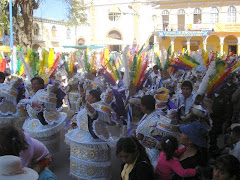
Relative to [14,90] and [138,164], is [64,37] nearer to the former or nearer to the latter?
[14,90]

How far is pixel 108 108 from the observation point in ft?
11.3

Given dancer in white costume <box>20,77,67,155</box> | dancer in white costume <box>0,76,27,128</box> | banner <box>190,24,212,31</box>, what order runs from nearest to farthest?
dancer in white costume <box>20,77,67,155</box> → dancer in white costume <box>0,76,27,128</box> → banner <box>190,24,212,31</box>

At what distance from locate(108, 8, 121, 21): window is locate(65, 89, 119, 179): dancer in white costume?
3079cm

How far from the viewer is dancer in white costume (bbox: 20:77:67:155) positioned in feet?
13.4

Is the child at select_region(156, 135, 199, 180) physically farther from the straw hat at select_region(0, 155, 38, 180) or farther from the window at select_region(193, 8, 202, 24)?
the window at select_region(193, 8, 202, 24)

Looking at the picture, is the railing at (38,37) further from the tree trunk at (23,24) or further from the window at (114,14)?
the tree trunk at (23,24)

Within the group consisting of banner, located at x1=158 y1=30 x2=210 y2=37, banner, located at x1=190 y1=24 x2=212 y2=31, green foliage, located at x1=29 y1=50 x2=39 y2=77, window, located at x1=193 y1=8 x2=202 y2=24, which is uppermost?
window, located at x1=193 y1=8 x2=202 y2=24

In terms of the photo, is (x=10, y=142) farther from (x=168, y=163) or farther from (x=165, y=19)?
(x=165, y=19)

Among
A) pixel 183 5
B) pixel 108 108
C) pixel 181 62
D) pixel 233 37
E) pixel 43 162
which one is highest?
pixel 183 5

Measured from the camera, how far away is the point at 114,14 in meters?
33.5

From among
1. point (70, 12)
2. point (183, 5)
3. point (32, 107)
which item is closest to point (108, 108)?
point (32, 107)

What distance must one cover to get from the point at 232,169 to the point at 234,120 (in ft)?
16.4

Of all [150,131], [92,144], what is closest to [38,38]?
[92,144]

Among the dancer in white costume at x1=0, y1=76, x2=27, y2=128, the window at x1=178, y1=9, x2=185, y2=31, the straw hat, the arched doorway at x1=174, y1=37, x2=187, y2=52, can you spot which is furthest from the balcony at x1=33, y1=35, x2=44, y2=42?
the straw hat
